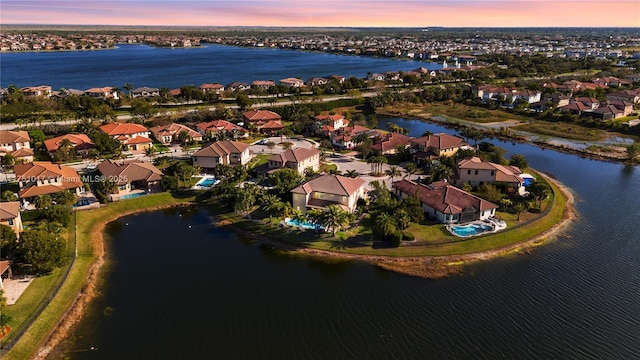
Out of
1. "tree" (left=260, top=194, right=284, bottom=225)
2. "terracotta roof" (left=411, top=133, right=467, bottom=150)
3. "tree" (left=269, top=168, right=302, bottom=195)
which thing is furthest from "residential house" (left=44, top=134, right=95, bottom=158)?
"terracotta roof" (left=411, top=133, right=467, bottom=150)

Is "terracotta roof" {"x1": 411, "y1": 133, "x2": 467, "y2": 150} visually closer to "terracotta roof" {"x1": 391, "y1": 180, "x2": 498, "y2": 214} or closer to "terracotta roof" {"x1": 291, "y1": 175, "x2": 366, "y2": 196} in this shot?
"terracotta roof" {"x1": 391, "y1": 180, "x2": 498, "y2": 214}

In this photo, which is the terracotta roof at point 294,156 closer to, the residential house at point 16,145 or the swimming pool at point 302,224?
the swimming pool at point 302,224

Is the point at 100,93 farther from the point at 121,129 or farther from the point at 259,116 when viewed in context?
the point at 259,116

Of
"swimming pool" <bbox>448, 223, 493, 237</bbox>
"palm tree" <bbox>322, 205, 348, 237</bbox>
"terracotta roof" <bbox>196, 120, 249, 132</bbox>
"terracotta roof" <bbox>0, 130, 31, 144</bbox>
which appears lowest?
"swimming pool" <bbox>448, 223, 493, 237</bbox>

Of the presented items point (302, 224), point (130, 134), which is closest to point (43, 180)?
point (130, 134)

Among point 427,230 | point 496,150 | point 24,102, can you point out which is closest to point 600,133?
point 496,150

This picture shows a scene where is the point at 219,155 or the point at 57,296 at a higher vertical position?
the point at 219,155
